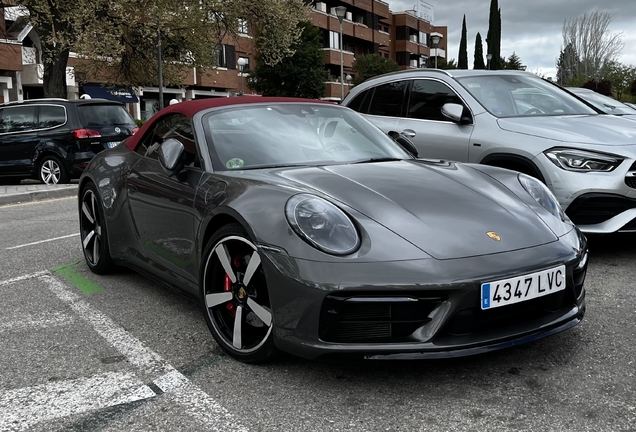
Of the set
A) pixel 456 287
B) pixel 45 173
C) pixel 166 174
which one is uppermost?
pixel 166 174

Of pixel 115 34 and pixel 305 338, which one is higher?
pixel 115 34

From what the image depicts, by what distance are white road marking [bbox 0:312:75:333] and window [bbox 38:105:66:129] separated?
30.9 ft

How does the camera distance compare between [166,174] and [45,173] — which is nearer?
[166,174]

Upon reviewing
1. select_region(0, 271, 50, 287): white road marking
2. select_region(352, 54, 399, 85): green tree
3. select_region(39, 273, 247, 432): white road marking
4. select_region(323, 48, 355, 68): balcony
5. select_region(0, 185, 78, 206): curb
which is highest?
select_region(323, 48, 355, 68): balcony

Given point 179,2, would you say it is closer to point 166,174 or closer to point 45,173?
point 45,173

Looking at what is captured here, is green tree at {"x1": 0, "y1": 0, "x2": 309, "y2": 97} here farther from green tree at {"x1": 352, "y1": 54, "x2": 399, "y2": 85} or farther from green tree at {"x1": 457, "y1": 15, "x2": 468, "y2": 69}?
green tree at {"x1": 457, "y1": 15, "x2": 468, "y2": 69}

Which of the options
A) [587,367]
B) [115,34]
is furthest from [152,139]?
[115,34]

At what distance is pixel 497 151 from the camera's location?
5613 millimetres

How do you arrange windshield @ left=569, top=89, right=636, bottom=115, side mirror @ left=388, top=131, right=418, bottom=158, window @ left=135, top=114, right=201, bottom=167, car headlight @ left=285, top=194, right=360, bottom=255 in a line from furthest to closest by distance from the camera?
windshield @ left=569, top=89, right=636, bottom=115 → side mirror @ left=388, top=131, right=418, bottom=158 → window @ left=135, top=114, right=201, bottom=167 → car headlight @ left=285, top=194, right=360, bottom=255

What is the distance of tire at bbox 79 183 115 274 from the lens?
492cm

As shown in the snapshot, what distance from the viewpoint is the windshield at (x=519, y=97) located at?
611cm

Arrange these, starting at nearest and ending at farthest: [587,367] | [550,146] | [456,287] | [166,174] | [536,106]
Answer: [456,287]
[587,367]
[166,174]
[550,146]
[536,106]

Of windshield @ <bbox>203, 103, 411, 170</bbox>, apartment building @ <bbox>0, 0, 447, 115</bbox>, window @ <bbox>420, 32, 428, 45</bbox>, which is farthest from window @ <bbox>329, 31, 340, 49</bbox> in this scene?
windshield @ <bbox>203, 103, 411, 170</bbox>

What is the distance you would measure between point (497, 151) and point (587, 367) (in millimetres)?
2867
